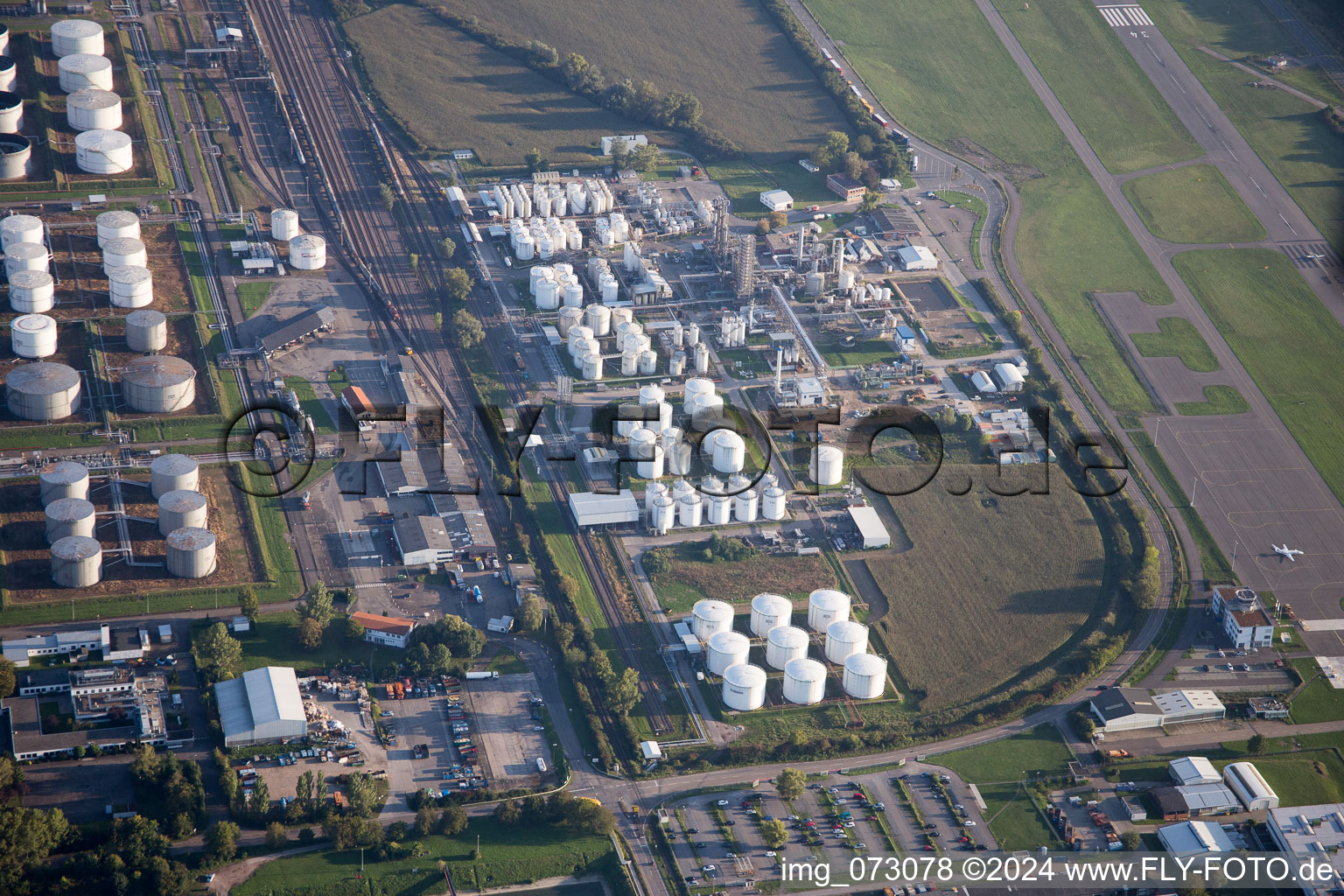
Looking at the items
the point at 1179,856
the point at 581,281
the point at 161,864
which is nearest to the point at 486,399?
the point at 581,281

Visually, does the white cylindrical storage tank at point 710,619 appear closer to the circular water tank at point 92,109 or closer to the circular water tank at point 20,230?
the circular water tank at point 20,230

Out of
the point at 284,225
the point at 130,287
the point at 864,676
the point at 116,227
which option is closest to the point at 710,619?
the point at 864,676

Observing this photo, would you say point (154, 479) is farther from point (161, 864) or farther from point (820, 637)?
point (820, 637)

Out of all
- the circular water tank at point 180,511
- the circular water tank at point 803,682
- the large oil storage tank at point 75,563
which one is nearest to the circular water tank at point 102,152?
the circular water tank at point 180,511

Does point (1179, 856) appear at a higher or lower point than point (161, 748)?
higher

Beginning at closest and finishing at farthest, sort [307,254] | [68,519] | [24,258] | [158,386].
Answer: [68,519] < [158,386] < [24,258] < [307,254]

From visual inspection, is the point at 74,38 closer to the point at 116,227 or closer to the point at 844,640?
the point at 116,227
